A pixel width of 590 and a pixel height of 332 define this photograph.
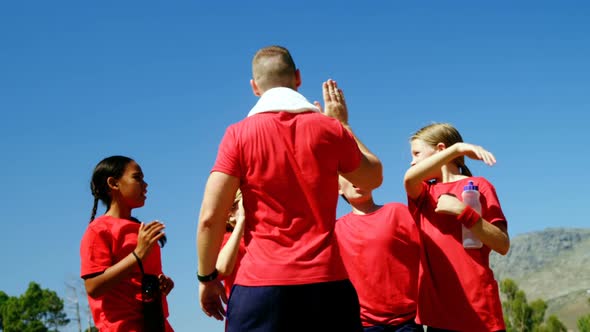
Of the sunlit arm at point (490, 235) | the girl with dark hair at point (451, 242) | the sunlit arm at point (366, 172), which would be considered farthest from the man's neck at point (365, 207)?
the sunlit arm at point (366, 172)

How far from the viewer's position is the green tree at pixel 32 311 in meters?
72.8

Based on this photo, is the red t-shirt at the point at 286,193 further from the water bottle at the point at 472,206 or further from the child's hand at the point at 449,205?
the water bottle at the point at 472,206

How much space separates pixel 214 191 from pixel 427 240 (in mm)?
2383

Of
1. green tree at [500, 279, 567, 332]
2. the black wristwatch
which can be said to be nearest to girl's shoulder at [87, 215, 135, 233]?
the black wristwatch

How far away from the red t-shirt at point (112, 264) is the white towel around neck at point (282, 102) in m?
2.25

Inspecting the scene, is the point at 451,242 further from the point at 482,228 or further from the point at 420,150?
the point at 420,150

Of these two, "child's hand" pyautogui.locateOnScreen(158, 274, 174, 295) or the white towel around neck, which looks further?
"child's hand" pyautogui.locateOnScreen(158, 274, 174, 295)

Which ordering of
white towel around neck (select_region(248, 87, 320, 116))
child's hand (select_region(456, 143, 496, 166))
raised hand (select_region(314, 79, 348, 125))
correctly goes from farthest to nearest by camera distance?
child's hand (select_region(456, 143, 496, 166)) < raised hand (select_region(314, 79, 348, 125)) < white towel around neck (select_region(248, 87, 320, 116))

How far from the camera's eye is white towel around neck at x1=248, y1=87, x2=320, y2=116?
434 cm

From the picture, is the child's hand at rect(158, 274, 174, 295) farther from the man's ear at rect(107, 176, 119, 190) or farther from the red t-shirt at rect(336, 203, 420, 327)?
the red t-shirt at rect(336, 203, 420, 327)

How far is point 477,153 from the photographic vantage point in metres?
5.20

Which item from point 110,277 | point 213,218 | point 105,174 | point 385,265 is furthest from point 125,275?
point 385,265

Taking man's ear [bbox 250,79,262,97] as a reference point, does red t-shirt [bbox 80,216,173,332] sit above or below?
below

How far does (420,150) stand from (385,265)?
104 centimetres
